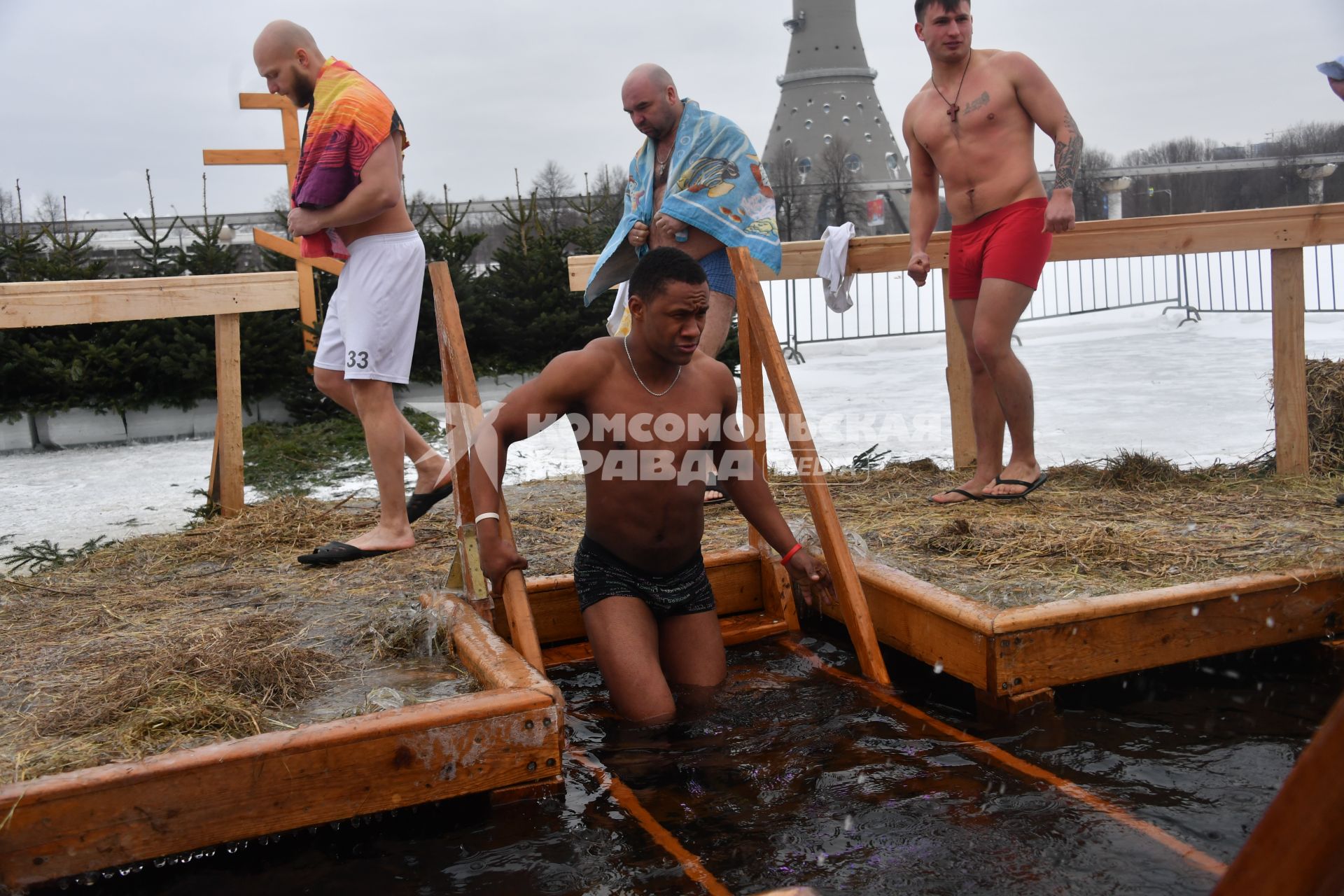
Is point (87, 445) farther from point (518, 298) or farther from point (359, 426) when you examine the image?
point (518, 298)

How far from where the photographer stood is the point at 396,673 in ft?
9.70

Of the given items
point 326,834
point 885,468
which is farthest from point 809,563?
point 885,468

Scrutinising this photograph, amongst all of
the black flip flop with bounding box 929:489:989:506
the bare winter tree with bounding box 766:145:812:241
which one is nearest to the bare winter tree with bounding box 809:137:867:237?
the bare winter tree with bounding box 766:145:812:241

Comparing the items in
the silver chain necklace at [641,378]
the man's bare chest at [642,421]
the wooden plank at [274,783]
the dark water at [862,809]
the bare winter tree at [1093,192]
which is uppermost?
the bare winter tree at [1093,192]

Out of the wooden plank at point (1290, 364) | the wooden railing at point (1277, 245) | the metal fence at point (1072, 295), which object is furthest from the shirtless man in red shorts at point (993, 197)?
the metal fence at point (1072, 295)

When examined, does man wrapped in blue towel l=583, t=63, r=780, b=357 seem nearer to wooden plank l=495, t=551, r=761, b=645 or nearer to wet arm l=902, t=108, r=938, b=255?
wet arm l=902, t=108, r=938, b=255

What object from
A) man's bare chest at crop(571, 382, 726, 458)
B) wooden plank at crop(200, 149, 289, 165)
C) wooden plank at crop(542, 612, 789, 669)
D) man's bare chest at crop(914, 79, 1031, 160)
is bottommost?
wooden plank at crop(542, 612, 789, 669)

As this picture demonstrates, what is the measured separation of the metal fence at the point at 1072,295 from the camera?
16453 millimetres

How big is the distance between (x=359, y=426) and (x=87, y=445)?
274cm

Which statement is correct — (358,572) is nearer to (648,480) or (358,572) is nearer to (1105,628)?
(648,480)

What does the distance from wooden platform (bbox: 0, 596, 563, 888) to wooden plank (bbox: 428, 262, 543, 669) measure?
29 cm

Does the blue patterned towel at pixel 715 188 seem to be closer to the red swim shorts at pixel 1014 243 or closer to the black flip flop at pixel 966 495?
the red swim shorts at pixel 1014 243

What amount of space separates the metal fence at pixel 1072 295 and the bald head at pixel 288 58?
39.2 feet

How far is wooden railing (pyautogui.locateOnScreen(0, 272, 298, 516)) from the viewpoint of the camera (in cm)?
493
